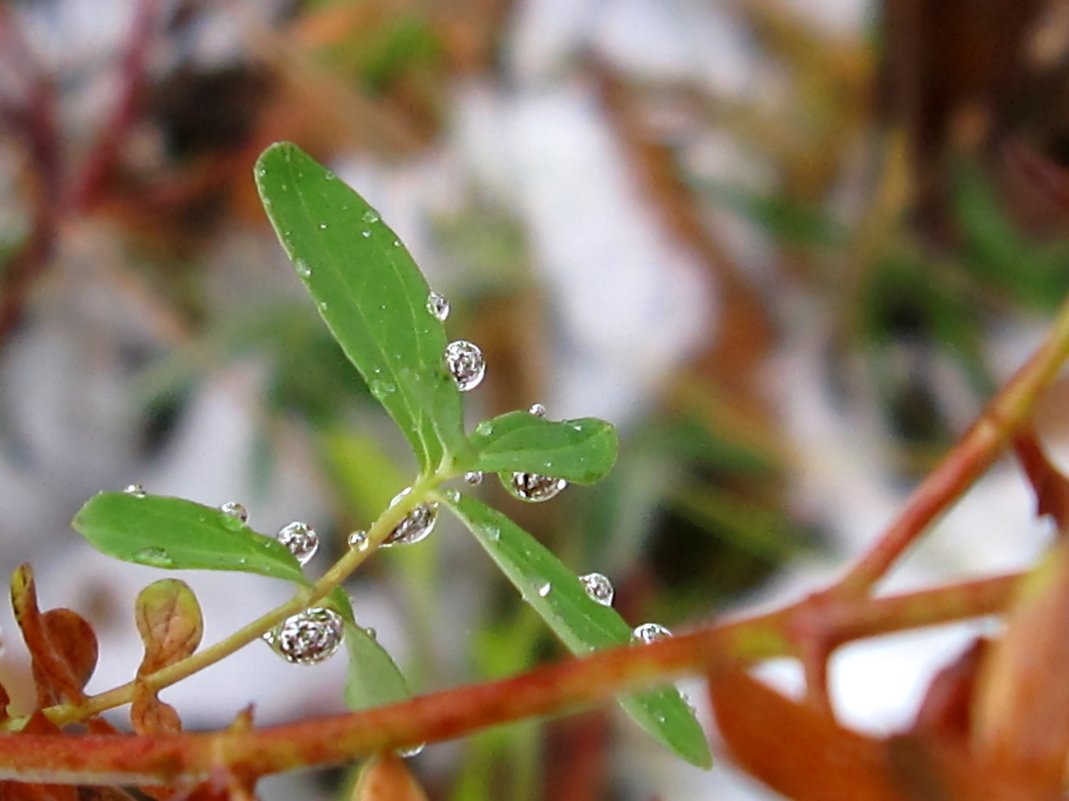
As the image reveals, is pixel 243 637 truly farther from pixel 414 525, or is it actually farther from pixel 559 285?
pixel 559 285

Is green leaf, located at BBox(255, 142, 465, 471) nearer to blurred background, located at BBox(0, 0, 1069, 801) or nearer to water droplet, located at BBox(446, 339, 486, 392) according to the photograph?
water droplet, located at BBox(446, 339, 486, 392)

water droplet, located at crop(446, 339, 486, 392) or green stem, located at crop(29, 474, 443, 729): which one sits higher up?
water droplet, located at crop(446, 339, 486, 392)

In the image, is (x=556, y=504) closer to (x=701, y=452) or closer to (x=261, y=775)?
(x=701, y=452)

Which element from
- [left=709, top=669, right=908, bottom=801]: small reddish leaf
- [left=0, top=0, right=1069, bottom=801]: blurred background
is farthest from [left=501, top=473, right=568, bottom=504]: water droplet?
[left=0, top=0, right=1069, bottom=801]: blurred background

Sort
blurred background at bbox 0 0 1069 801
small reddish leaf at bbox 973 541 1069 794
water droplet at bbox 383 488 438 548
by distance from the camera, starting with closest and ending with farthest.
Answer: small reddish leaf at bbox 973 541 1069 794 → water droplet at bbox 383 488 438 548 → blurred background at bbox 0 0 1069 801

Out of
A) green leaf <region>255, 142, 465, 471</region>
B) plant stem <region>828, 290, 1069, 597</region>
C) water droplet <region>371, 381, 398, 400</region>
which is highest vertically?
green leaf <region>255, 142, 465, 471</region>

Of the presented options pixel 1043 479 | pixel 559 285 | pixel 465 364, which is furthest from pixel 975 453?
pixel 559 285

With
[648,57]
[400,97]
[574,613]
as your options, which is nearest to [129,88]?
[400,97]
